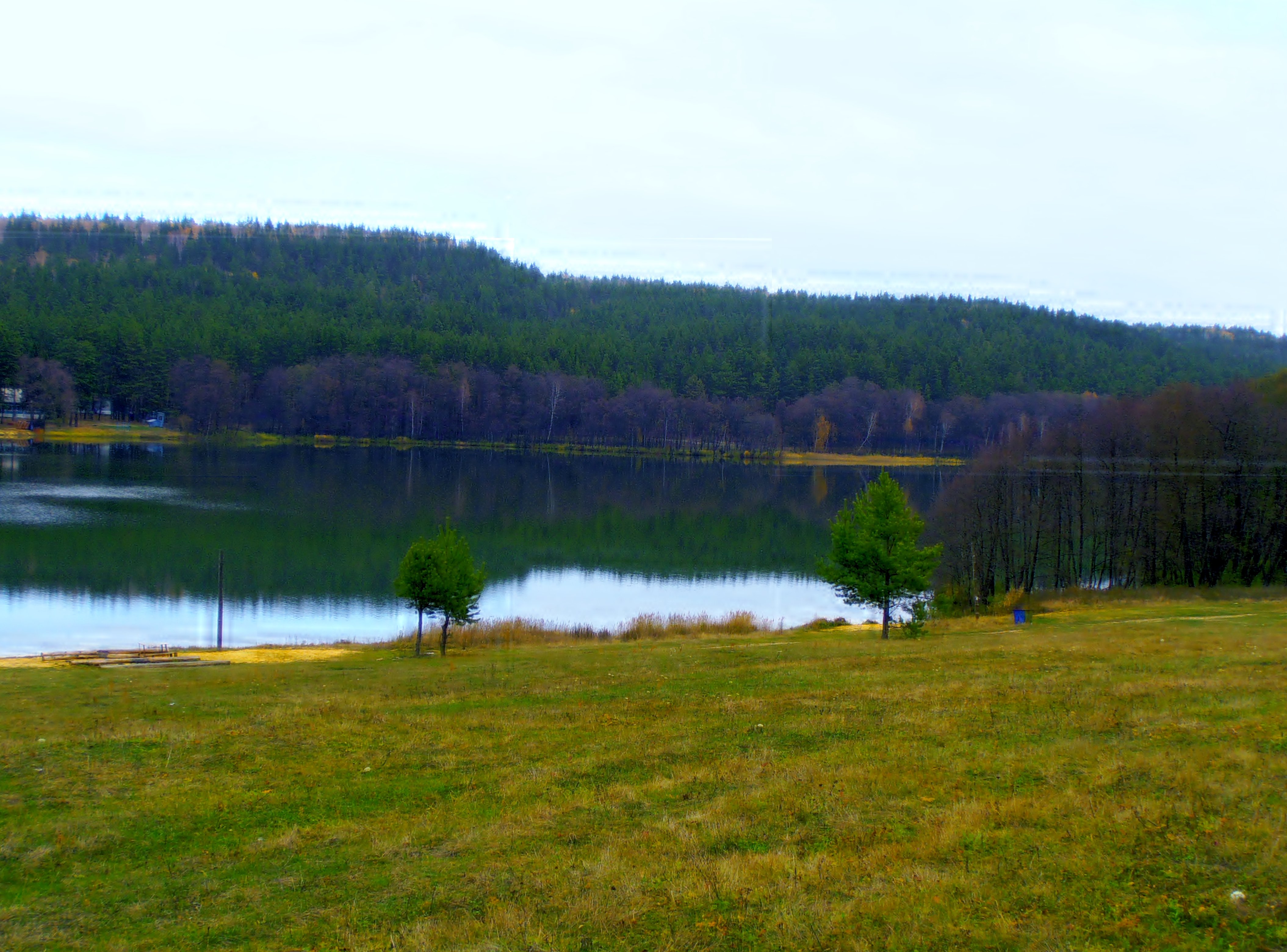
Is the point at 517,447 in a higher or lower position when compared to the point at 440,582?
higher

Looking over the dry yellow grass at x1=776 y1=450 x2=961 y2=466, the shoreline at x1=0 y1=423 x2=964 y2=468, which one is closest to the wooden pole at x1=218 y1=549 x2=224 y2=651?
the shoreline at x1=0 y1=423 x2=964 y2=468

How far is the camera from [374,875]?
336 inches

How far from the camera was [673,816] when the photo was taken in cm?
982

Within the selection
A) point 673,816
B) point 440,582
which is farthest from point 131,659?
point 673,816

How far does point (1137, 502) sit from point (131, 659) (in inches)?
1890

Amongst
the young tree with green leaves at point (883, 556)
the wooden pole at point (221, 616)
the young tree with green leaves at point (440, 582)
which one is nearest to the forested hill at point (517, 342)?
the wooden pole at point (221, 616)

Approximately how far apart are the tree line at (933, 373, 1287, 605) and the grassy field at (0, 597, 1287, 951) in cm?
3326

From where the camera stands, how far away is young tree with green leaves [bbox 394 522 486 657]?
27812 millimetres

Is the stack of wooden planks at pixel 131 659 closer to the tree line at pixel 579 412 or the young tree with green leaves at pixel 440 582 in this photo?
the young tree with green leaves at pixel 440 582

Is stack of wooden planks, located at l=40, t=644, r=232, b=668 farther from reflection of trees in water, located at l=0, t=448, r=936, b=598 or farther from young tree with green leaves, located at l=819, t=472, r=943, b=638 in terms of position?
young tree with green leaves, located at l=819, t=472, r=943, b=638

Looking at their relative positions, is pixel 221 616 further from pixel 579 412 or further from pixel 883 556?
pixel 579 412

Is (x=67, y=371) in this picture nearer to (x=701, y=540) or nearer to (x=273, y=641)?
(x=701, y=540)

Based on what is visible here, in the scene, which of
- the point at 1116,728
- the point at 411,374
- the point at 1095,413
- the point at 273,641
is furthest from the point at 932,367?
the point at 1116,728

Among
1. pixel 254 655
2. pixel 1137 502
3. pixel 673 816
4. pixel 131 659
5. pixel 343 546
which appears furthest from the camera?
pixel 1137 502
